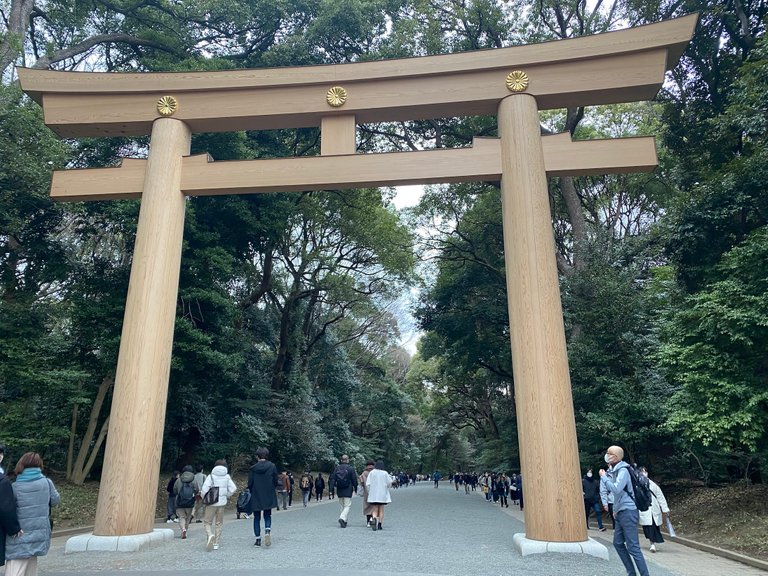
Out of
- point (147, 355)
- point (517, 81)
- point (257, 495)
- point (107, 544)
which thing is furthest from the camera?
point (517, 81)

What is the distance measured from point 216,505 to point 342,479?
3401mm

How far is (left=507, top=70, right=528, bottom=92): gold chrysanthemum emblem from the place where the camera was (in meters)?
8.64

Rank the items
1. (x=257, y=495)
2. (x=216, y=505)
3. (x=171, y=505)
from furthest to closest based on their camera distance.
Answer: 1. (x=171, y=505)
2. (x=257, y=495)
3. (x=216, y=505)

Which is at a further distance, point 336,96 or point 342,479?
point 342,479

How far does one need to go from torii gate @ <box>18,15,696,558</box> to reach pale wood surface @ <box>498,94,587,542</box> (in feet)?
0.06

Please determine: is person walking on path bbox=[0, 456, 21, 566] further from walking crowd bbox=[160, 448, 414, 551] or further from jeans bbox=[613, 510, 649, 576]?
jeans bbox=[613, 510, 649, 576]

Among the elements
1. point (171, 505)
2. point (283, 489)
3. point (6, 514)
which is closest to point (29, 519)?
point (6, 514)

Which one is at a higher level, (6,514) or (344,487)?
(6,514)

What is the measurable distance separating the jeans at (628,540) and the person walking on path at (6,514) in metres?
5.69

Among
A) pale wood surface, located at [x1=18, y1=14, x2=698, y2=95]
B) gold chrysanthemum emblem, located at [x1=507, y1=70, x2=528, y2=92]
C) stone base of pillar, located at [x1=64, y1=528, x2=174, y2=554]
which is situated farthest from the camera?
gold chrysanthemum emblem, located at [x1=507, y1=70, x2=528, y2=92]

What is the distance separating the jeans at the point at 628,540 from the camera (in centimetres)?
521

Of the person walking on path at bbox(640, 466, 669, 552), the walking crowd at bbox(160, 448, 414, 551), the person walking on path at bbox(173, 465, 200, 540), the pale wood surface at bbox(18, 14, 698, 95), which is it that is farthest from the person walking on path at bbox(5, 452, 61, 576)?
the person walking on path at bbox(640, 466, 669, 552)

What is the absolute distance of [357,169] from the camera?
8789mm

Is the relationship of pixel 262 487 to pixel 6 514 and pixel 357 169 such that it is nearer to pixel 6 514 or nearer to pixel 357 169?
pixel 6 514
